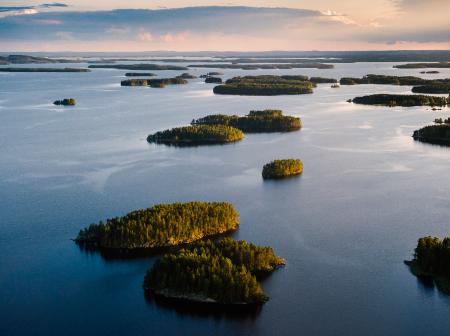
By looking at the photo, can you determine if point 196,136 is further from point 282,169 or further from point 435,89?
point 435,89

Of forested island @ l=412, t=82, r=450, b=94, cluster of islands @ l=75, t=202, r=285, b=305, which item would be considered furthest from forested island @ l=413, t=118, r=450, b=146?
forested island @ l=412, t=82, r=450, b=94

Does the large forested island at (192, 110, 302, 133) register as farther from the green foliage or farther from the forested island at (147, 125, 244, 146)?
the green foliage

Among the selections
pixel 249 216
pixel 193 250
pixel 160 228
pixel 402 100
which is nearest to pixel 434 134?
pixel 402 100

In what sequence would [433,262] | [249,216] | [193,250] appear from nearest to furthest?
1. [433,262]
2. [193,250]
3. [249,216]

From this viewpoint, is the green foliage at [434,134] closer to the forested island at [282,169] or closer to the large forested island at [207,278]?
the forested island at [282,169]

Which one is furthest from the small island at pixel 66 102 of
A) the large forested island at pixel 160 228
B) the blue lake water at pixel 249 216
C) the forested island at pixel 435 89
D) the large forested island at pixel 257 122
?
the large forested island at pixel 160 228

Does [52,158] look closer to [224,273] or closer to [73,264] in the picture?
[73,264]
